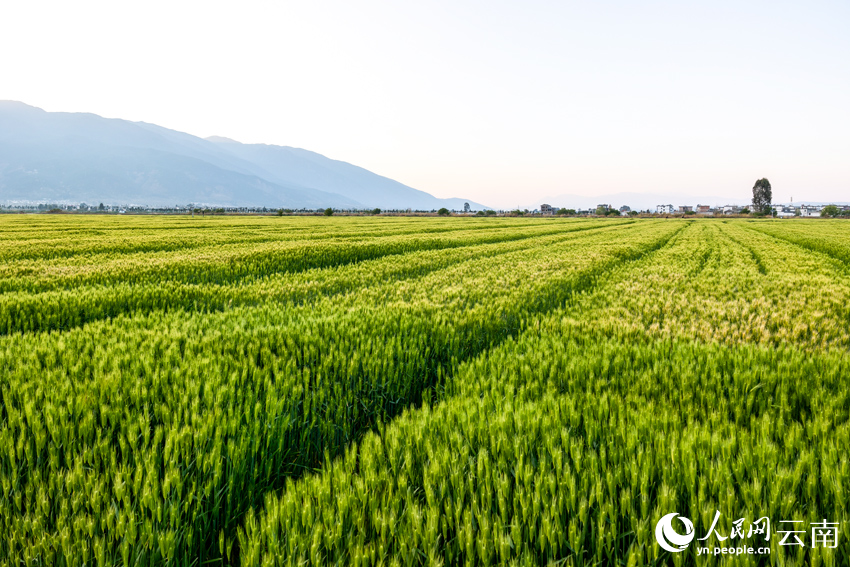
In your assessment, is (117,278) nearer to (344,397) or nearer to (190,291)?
(190,291)

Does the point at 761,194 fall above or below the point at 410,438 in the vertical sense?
above

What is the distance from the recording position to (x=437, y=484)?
7.38 feet

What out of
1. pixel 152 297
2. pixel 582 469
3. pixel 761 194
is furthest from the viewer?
pixel 761 194

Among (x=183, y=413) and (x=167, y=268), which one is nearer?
(x=183, y=413)

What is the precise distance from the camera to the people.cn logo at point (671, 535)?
1.79 metres

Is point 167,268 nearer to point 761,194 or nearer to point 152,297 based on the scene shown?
point 152,297

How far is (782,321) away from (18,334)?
414 inches

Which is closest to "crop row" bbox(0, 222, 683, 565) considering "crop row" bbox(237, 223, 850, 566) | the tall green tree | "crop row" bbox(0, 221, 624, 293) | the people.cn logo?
"crop row" bbox(237, 223, 850, 566)

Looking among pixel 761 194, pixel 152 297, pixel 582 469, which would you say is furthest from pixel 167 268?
pixel 761 194

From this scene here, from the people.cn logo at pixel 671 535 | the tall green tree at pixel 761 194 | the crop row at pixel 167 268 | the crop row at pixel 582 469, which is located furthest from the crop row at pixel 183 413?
the tall green tree at pixel 761 194

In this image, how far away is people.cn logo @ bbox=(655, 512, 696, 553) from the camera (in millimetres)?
1791

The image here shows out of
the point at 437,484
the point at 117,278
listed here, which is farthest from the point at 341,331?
the point at 117,278

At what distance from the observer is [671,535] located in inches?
72.9

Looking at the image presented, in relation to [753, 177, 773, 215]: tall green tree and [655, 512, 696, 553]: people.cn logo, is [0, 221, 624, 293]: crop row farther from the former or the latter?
[753, 177, 773, 215]: tall green tree
